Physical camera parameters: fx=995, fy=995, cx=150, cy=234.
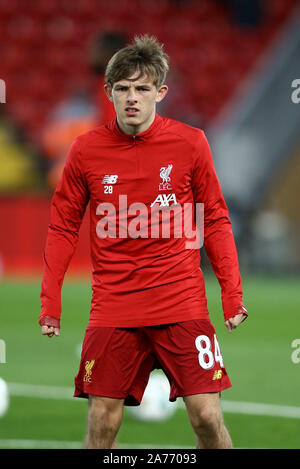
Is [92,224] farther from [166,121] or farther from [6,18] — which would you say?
[6,18]

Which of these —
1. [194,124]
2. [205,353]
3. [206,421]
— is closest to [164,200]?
[205,353]

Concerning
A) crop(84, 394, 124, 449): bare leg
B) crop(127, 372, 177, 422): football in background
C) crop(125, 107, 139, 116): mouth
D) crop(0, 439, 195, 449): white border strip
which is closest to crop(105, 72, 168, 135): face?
crop(125, 107, 139, 116): mouth

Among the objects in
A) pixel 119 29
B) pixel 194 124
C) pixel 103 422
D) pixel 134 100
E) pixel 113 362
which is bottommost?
pixel 103 422

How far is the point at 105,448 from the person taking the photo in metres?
4.05

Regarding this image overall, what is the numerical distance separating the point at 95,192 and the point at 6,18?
16534 mm

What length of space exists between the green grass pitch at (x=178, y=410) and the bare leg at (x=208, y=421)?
1498 mm

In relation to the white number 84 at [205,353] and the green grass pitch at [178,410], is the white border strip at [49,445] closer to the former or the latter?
the green grass pitch at [178,410]

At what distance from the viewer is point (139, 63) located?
4.11 m

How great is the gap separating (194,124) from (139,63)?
43.0 feet

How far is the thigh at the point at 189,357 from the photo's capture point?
4047 millimetres

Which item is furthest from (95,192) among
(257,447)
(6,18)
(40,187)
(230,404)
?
(6,18)

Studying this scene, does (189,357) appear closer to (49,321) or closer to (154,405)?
(49,321)

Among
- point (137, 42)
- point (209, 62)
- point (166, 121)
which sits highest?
point (209, 62)

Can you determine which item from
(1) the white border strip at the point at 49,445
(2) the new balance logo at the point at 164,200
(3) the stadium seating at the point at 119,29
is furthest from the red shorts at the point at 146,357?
(3) the stadium seating at the point at 119,29
